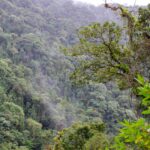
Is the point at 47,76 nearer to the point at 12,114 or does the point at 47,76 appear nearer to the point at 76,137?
the point at 12,114

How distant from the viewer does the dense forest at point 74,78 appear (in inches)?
261

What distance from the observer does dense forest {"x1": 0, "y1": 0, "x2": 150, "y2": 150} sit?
663 centimetres

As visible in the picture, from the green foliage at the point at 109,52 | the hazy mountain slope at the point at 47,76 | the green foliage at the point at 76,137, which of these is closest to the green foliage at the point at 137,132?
the green foliage at the point at 109,52

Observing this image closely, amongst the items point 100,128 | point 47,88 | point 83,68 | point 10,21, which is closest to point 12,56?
point 47,88

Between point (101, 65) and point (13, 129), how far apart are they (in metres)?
24.6

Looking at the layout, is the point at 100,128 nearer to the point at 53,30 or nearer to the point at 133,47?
the point at 133,47

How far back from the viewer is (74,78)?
7789 millimetres

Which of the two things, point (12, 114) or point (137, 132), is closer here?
point (137, 132)

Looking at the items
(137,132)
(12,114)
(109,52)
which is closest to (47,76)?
(12,114)

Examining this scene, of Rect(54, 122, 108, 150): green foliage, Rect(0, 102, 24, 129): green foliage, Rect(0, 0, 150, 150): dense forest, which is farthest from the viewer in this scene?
Rect(0, 102, 24, 129): green foliage

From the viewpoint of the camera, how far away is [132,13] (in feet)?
22.8

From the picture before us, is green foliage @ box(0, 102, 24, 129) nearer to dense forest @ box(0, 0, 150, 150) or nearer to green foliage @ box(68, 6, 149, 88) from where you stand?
dense forest @ box(0, 0, 150, 150)

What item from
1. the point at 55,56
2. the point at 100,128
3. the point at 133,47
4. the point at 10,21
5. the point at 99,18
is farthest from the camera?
the point at 99,18

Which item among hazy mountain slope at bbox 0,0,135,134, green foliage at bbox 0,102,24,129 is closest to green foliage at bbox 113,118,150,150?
hazy mountain slope at bbox 0,0,135,134
